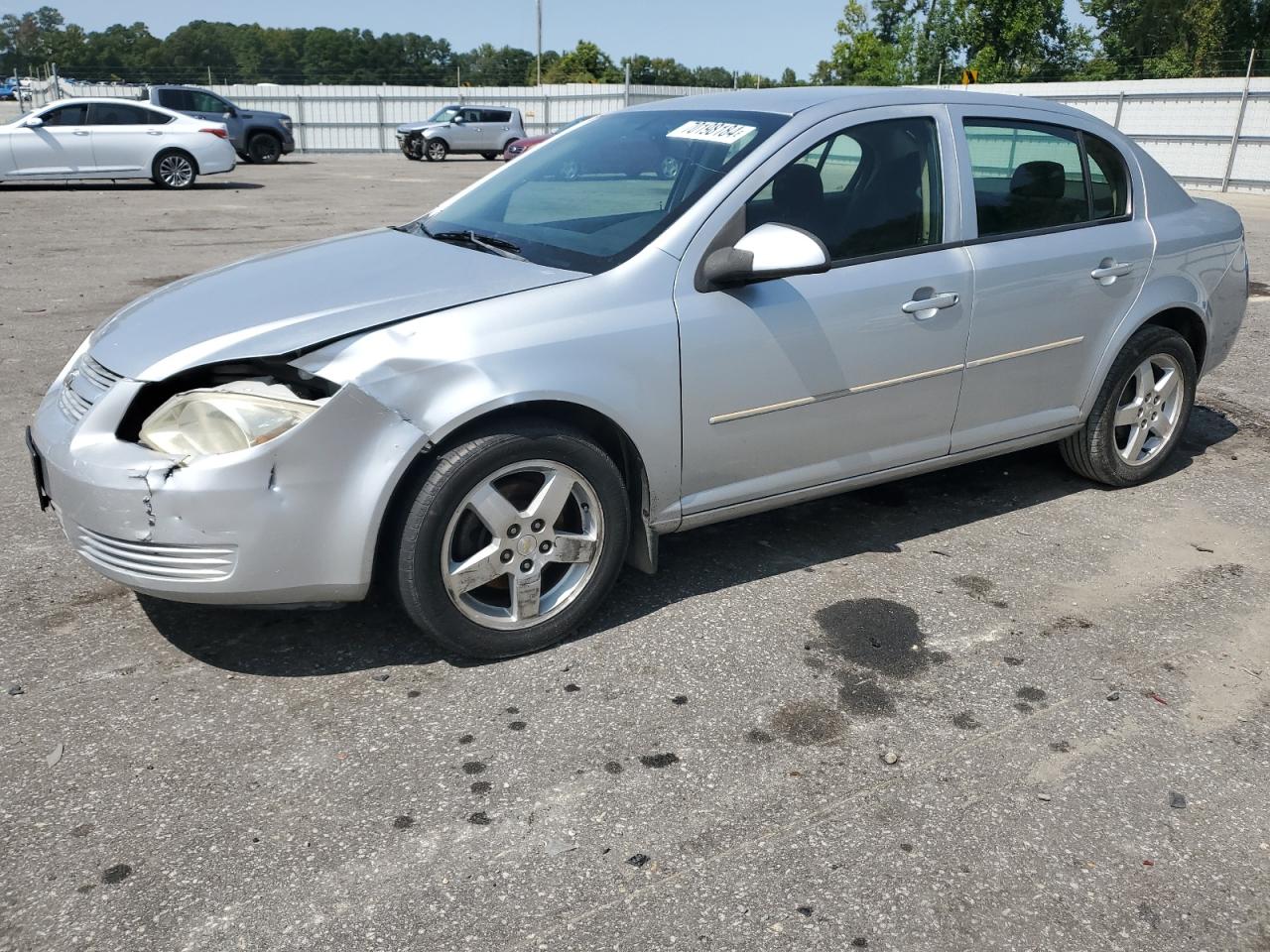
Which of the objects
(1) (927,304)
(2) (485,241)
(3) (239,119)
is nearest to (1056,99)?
(3) (239,119)

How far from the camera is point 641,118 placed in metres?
4.41

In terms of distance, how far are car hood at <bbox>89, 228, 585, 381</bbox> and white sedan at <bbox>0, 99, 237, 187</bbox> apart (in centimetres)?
1711

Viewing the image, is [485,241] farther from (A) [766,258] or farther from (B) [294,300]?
(A) [766,258]

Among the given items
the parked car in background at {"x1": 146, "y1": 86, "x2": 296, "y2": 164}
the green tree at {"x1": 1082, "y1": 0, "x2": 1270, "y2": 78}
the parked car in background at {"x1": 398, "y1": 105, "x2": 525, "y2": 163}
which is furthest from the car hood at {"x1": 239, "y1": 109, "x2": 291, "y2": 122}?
the green tree at {"x1": 1082, "y1": 0, "x2": 1270, "y2": 78}

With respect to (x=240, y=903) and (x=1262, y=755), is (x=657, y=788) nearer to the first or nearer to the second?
(x=240, y=903)

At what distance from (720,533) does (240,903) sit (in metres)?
2.51

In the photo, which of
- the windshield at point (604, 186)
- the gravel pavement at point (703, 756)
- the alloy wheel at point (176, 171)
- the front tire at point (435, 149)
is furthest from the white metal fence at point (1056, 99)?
the gravel pavement at point (703, 756)

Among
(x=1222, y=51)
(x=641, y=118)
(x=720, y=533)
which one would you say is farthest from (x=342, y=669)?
(x=1222, y=51)

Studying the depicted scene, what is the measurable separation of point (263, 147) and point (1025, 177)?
2557 cm

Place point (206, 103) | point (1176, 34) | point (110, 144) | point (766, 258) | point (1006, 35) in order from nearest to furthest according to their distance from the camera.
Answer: point (766, 258), point (110, 144), point (206, 103), point (1006, 35), point (1176, 34)

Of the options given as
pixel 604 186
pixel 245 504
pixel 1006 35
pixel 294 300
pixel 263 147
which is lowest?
pixel 263 147

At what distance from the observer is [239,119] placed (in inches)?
1017

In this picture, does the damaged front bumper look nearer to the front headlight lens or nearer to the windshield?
the front headlight lens

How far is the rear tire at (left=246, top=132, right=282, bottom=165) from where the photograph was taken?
→ 26547 millimetres
